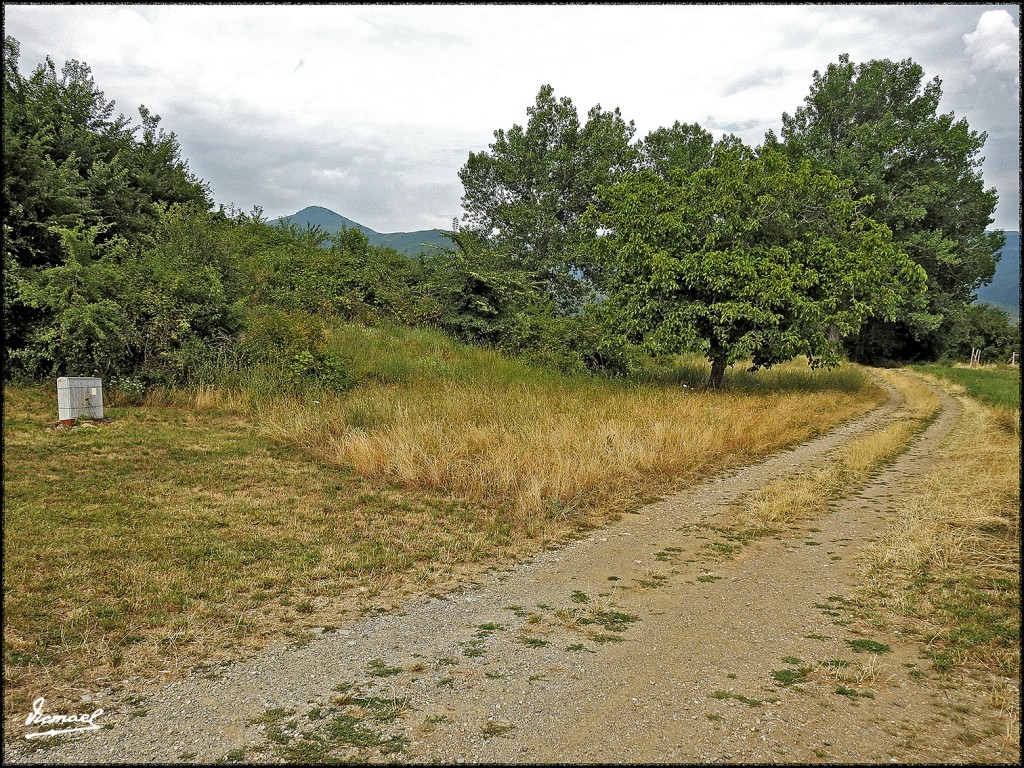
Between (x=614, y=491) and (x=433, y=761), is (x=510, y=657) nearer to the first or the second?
(x=433, y=761)

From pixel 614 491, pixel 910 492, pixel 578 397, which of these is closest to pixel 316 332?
pixel 578 397

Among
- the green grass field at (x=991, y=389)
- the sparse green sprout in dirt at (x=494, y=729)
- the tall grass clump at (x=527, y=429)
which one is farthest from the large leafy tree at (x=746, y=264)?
the sparse green sprout in dirt at (x=494, y=729)

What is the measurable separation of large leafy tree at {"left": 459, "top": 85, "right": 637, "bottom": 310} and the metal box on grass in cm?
2235

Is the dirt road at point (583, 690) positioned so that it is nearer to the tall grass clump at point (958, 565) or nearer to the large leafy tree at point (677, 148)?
the tall grass clump at point (958, 565)

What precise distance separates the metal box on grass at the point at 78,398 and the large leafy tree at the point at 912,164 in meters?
38.2

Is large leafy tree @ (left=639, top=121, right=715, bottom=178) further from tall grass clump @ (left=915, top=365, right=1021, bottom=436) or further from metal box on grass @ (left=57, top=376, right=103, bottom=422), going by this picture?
metal box on grass @ (left=57, top=376, right=103, bottom=422)

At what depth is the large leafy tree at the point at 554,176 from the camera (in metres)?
31.3

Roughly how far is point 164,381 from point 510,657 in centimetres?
1129

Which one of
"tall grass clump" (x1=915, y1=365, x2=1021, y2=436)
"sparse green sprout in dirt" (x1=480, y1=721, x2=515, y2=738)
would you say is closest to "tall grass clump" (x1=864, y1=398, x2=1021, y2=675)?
"tall grass clump" (x1=915, y1=365, x2=1021, y2=436)

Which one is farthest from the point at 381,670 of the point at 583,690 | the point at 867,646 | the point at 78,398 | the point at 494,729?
the point at 78,398

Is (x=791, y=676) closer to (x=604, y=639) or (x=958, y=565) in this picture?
(x=604, y=639)

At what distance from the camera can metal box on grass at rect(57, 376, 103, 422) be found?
10109 millimetres
